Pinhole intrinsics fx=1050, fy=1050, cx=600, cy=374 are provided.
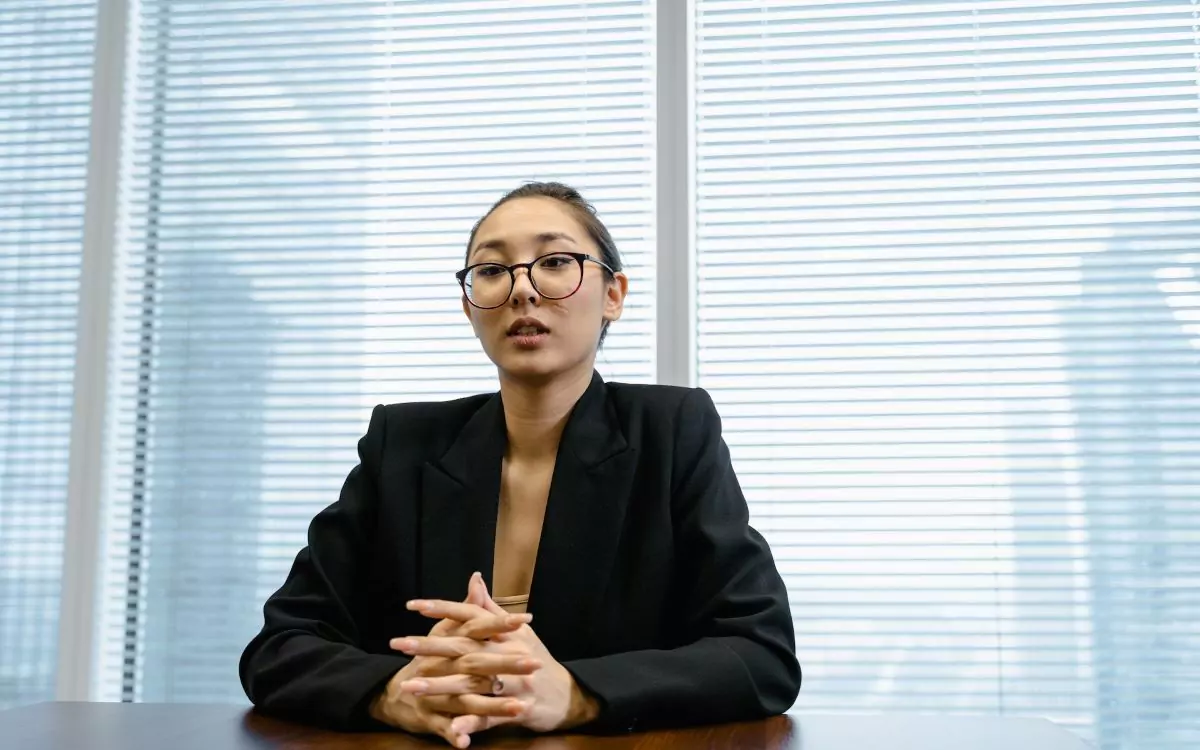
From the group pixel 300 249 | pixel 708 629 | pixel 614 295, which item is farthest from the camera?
pixel 300 249

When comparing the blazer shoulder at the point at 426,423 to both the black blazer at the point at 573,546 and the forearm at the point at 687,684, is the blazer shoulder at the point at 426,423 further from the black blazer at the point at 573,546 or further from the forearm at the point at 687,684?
the forearm at the point at 687,684

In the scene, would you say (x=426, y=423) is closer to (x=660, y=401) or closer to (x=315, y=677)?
(x=660, y=401)

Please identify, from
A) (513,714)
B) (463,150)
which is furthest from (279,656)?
(463,150)

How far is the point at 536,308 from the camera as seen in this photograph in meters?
1.55

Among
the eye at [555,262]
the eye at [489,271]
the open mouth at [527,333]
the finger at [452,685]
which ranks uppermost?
the eye at [555,262]

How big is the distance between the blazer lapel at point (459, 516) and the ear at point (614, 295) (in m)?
0.29

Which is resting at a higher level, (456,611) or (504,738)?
(456,611)

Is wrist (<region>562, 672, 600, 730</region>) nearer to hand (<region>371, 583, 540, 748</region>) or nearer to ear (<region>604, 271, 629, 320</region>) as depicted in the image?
hand (<region>371, 583, 540, 748</region>)

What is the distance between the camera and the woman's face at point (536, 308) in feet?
5.09

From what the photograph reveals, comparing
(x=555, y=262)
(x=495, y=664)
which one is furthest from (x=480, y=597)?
(x=555, y=262)

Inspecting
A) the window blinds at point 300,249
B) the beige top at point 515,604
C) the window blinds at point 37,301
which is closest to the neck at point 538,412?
the beige top at point 515,604

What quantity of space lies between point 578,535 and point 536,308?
1.11ft

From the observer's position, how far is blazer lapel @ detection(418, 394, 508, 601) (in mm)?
1503

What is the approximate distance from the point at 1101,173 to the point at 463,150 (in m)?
1.54
